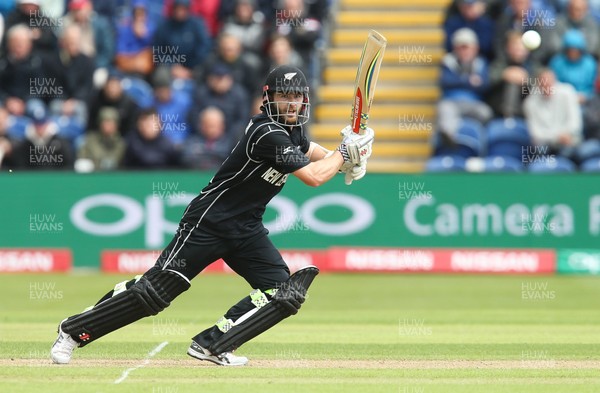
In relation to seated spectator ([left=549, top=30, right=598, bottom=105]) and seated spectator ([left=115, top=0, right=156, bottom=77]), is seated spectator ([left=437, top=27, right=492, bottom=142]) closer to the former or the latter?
seated spectator ([left=549, top=30, right=598, bottom=105])

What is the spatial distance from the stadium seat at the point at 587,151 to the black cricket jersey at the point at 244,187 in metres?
8.83

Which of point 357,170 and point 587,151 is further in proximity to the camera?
point 587,151

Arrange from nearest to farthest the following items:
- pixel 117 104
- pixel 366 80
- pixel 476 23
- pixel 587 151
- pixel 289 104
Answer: pixel 289 104
pixel 366 80
pixel 587 151
pixel 117 104
pixel 476 23

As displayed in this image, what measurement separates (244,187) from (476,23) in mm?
10293

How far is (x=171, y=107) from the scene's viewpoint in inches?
679

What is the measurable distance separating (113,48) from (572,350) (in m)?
11.1

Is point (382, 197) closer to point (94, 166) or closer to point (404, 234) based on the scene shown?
point (404, 234)

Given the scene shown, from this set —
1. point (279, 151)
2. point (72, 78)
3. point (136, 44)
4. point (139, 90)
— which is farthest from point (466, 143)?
point (279, 151)

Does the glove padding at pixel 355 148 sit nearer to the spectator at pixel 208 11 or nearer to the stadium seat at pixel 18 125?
the stadium seat at pixel 18 125

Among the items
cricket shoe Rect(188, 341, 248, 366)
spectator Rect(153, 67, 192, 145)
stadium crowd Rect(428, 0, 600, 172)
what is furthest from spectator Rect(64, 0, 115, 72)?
cricket shoe Rect(188, 341, 248, 366)

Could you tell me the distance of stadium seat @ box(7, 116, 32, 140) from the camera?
55.2 feet

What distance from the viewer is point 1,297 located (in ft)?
43.0

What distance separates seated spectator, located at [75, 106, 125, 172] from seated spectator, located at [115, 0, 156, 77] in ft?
5.58

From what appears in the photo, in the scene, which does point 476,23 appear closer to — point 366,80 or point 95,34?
point 95,34
